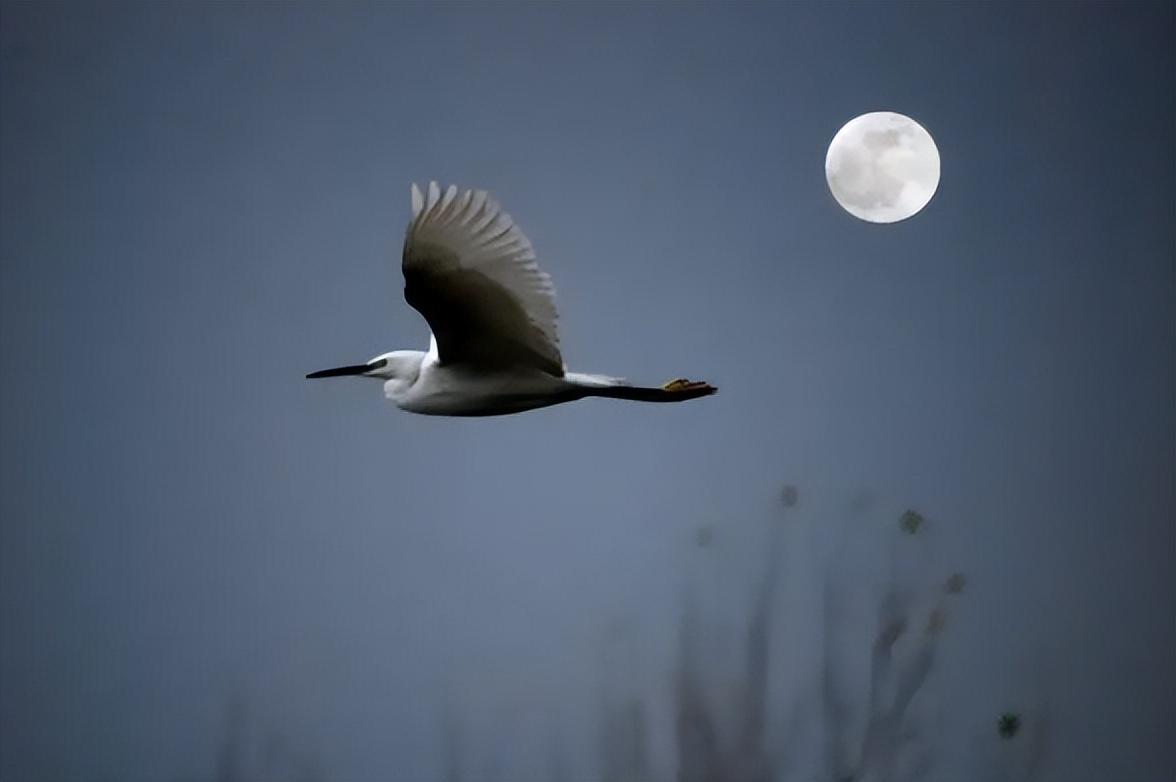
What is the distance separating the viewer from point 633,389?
2.77m

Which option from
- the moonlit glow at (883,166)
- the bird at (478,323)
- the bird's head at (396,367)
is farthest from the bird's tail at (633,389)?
the moonlit glow at (883,166)

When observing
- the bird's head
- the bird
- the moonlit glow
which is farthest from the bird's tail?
the moonlit glow

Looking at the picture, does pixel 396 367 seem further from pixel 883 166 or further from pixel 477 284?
pixel 883 166

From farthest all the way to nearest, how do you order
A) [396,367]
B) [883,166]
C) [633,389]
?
[883,166]
[396,367]
[633,389]

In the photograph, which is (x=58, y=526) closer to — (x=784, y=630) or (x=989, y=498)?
(x=784, y=630)

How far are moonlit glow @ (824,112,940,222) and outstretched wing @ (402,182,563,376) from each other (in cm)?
214

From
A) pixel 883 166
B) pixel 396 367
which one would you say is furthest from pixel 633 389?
pixel 883 166

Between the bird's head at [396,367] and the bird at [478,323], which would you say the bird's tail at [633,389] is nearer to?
the bird at [478,323]

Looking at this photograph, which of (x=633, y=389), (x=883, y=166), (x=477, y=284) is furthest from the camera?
(x=883, y=166)

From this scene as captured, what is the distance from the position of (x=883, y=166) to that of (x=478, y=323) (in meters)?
2.46

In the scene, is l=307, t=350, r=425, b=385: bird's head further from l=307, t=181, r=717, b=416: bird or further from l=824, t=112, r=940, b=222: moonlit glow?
l=824, t=112, r=940, b=222: moonlit glow

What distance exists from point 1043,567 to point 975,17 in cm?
204

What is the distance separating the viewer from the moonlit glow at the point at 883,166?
179 inches

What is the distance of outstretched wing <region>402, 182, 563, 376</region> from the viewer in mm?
2404
